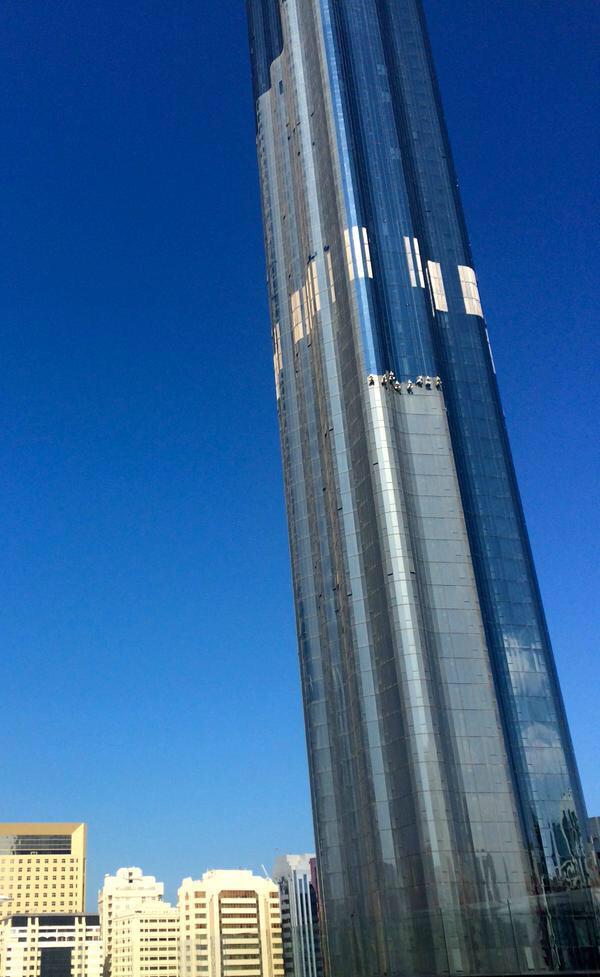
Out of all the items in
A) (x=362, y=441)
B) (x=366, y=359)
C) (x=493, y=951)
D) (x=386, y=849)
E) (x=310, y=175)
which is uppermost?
(x=310, y=175)

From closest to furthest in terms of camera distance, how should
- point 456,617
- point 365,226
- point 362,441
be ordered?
point 456,617, point 362,441, point 365,226

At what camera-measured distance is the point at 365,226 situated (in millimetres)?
126125

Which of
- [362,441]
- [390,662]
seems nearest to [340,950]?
[390,662]

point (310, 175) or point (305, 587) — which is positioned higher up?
point (310, 175)

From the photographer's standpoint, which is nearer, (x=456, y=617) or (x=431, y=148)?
(x=456, y=617)

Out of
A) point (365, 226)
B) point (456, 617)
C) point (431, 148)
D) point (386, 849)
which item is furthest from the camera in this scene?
point (431, 148)

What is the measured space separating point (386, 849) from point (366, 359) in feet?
185

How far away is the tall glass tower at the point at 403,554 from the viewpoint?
95.2 m

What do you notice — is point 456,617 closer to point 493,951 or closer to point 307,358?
point 493,951

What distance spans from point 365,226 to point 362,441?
30.5 metres

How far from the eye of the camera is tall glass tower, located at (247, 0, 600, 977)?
9519 centimetres

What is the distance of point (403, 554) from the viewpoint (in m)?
108

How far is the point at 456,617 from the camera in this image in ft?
350

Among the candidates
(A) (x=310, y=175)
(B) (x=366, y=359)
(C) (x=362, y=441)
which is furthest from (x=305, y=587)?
(A) (x=310, y=175)
